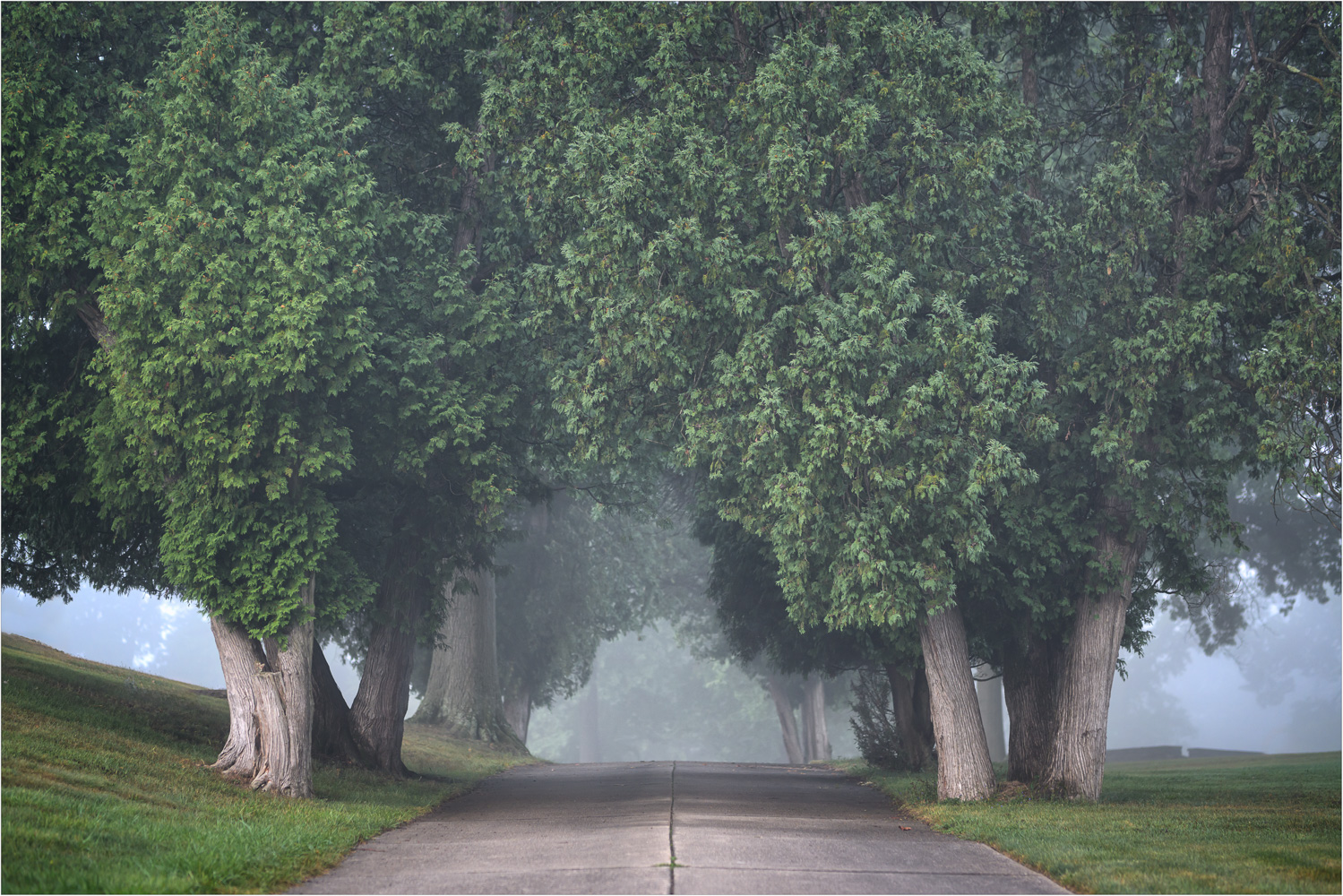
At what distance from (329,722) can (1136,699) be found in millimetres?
98331

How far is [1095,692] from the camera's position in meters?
15.5

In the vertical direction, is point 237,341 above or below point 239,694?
above

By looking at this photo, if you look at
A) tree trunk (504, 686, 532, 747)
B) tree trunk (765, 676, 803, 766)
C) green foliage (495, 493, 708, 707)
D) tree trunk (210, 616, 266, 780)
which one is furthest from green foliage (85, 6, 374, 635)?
tree trunk (765, 676, 803, 766)

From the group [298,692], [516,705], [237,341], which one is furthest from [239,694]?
[516,705]

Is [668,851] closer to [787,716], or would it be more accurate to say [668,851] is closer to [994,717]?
[994,717]

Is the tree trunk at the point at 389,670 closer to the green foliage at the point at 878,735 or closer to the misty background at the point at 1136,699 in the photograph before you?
the green foliage at the point at 878,735

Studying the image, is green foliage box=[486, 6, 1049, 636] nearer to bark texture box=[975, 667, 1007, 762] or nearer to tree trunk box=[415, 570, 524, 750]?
tree trunk box=[415, 570, 524, 750]

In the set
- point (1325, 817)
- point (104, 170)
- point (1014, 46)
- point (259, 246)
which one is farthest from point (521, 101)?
point (1325, 817)

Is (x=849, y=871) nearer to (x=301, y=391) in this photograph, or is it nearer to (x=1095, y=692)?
(x=1095, y=692)

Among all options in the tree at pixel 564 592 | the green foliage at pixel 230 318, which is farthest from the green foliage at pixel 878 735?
the green foliage at pixel 230 318

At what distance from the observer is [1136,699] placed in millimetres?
101438

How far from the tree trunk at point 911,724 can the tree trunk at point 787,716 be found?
17.3m

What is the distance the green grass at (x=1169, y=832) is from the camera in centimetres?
866

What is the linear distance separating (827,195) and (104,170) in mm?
9529
